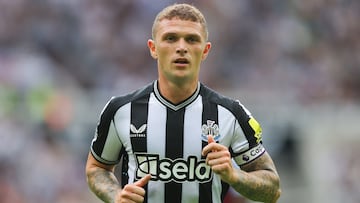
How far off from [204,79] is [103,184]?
9.70m

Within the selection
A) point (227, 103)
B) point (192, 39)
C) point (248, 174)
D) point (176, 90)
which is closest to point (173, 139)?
point (176, 90)

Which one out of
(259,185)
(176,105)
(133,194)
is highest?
(176,105)

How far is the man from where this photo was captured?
236 inches

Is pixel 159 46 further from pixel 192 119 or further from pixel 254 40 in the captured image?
pixel 254 40

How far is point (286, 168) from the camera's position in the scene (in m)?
14.6

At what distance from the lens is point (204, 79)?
1581 cm

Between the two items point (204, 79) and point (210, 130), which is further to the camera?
point (204, 79)

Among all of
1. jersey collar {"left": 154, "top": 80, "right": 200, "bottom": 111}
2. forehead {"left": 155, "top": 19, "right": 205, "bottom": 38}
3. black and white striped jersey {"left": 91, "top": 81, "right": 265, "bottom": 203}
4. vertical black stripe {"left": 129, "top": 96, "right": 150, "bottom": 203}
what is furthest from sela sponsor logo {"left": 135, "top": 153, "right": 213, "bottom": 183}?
forehead {"left": 155, "top": 19, "right": 205, "bottom": 38}

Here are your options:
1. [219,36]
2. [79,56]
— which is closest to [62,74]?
[79,56]

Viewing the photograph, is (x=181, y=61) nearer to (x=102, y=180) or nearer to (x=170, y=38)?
(x=170, y=38)

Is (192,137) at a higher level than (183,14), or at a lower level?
lower

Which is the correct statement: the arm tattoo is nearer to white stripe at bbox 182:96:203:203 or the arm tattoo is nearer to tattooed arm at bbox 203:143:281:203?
tattooed arm at bbox 203:143:281:203

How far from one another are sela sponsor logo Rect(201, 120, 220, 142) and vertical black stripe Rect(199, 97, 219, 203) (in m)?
0.02

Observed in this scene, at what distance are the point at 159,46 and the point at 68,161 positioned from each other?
801 centimetres
